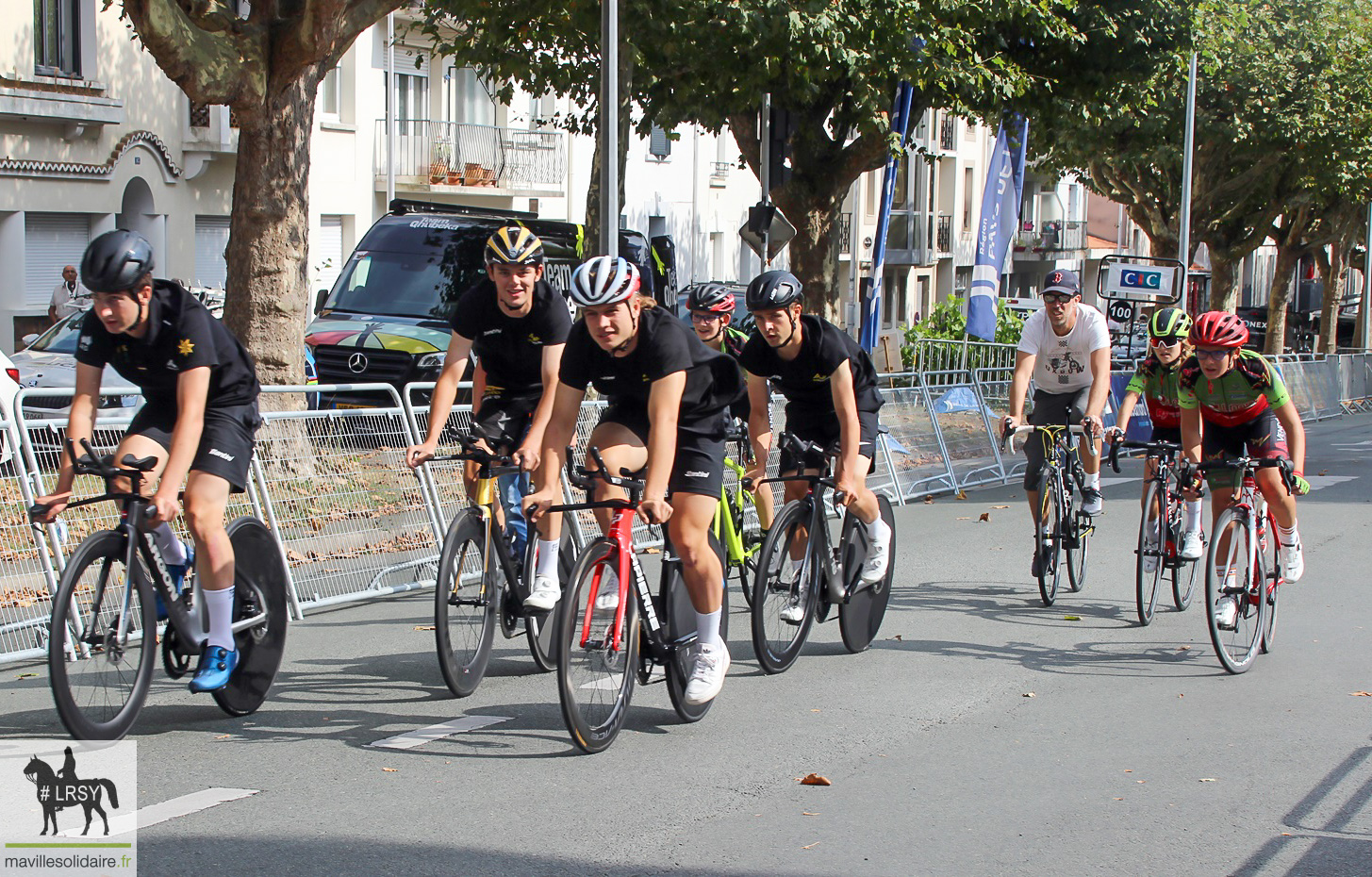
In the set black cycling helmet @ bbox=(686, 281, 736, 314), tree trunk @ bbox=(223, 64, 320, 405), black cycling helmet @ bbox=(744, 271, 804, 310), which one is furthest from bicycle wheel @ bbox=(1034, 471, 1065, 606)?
tree trunk @ bbox=(223, 64, 320, 405)

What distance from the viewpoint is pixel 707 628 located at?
20.8 feet

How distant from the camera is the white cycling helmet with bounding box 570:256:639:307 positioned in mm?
5875

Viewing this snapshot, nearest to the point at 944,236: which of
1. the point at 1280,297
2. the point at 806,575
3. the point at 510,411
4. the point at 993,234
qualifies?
the point at 1280,297

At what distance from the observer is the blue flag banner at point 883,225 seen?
64.0 ft

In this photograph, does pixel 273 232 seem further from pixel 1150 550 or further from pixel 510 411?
pixel 1150 550

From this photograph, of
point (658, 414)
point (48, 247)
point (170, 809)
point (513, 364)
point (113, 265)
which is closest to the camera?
point (170, 809)

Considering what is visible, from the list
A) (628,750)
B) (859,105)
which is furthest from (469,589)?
(859,105)

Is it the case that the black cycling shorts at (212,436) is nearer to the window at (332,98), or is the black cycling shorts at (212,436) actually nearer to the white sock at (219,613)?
the white sock at (219,613)

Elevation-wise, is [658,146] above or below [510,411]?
above

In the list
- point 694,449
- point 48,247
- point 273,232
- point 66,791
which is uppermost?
point 48,247

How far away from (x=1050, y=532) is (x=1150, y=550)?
2.98ft

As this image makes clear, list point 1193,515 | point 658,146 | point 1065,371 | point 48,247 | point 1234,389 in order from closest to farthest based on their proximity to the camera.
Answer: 1. point 1234,389
2. point 1193,515
3. point 1065,371
4. point 48,247
5. point 658,146

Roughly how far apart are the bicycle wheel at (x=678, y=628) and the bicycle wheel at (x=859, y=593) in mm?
1489

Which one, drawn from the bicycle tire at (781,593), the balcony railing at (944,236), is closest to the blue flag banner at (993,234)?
the bicycle tire at (781,593)
